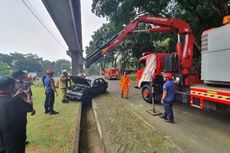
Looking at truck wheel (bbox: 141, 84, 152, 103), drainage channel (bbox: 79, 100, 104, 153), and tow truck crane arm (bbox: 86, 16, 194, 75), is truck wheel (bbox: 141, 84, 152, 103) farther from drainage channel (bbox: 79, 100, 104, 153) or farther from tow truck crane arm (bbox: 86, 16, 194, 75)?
drainage channel (bbox: 79, 100, 104, 153)

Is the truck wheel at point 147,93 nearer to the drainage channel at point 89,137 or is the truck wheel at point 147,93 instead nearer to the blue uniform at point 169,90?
the drainage channel at point 89,137

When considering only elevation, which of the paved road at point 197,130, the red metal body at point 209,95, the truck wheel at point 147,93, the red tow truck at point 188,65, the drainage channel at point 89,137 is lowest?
the drainage channel at point 89,137

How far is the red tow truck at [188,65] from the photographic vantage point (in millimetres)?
6140

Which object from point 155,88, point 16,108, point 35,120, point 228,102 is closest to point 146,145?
point 228,102

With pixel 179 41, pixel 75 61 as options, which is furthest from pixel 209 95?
pixel 75 61

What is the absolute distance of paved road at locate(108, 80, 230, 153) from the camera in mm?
5266

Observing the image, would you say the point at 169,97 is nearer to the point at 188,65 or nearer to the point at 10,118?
the point at 188,65

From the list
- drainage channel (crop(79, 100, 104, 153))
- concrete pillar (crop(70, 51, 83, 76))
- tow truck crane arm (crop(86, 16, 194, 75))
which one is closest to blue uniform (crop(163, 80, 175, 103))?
tow truck crane arm (crop(86, 16, 194, 75))

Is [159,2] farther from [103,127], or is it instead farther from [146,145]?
[146,145]

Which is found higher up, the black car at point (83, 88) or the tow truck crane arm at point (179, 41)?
the tow truck crane arm at point (179, 41)

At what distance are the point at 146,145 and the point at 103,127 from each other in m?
2.04

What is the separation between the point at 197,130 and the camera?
6527 mm

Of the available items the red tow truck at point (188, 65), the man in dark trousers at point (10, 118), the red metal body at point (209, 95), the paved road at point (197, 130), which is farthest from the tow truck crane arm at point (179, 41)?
the man in dark trousers at point (10, 118)

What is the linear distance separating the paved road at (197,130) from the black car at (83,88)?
3.95 m
